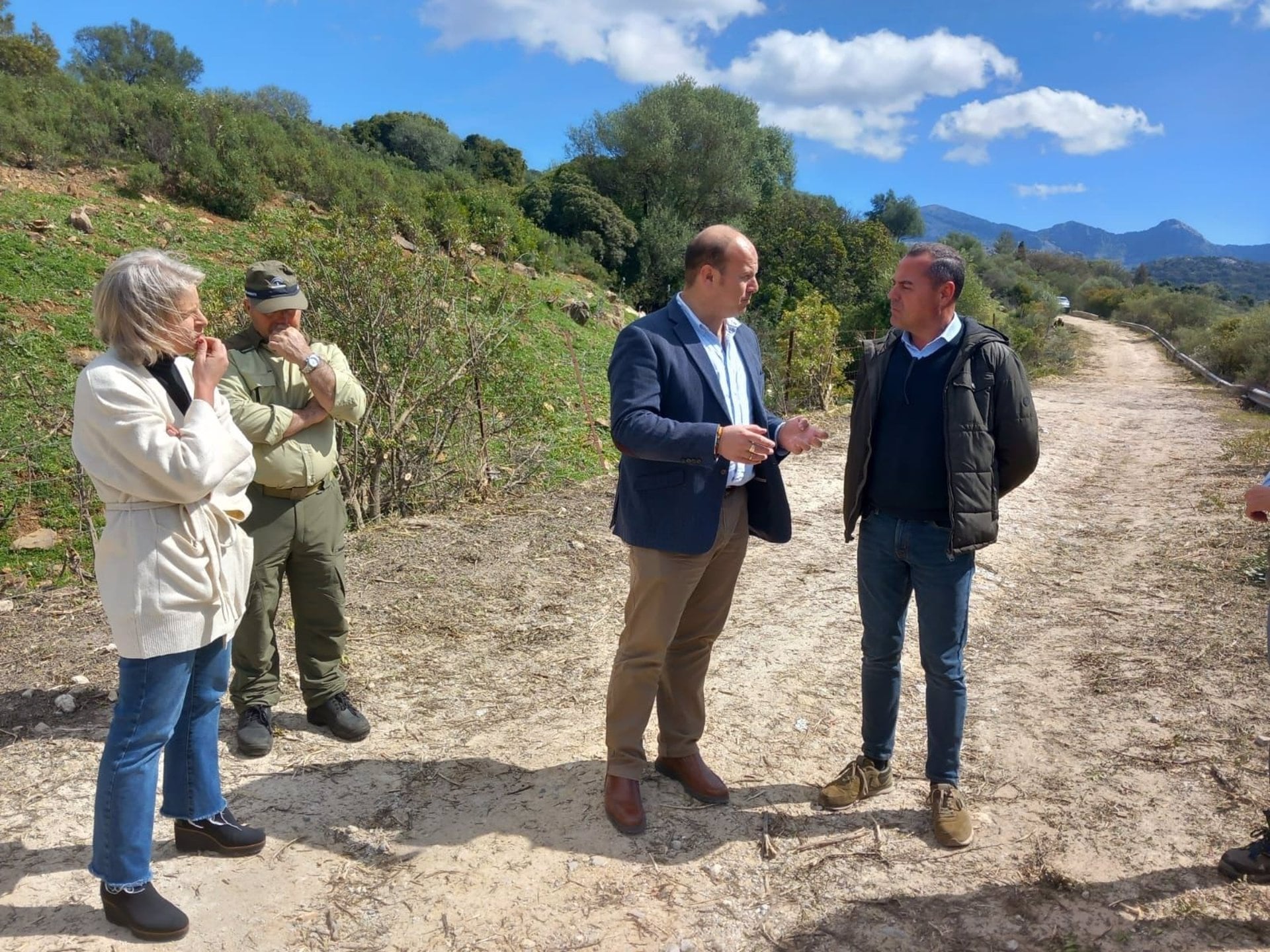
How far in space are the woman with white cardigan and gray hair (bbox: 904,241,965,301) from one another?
2.11m

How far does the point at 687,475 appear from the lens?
2555 millimetres

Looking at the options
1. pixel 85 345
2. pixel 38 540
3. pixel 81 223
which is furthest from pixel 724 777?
pixel 81 223

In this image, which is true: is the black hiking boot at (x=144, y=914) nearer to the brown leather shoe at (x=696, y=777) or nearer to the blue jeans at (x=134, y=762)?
the blue jeans at (x=134, y=762)

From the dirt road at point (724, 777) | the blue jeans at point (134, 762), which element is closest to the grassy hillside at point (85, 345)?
the blue jeans at point (134, 762)

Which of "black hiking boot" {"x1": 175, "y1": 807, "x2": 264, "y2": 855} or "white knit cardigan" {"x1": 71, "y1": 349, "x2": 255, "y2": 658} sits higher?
"white knit cardigan" {"x1": 71, "y1": 349, "x2": 255, "y2": 658}

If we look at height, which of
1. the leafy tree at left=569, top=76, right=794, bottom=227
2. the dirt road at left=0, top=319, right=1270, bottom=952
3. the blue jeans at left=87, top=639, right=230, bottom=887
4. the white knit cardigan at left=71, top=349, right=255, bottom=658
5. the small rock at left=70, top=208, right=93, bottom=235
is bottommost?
the dirt road at left=0, top=319, right=1270, bottom=952

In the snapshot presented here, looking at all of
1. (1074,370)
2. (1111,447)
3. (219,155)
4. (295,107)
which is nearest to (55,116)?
(219,155)

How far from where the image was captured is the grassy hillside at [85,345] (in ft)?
18.8

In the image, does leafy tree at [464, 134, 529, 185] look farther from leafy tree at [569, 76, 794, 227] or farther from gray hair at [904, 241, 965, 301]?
gray hair at [904, 241, 965, 301]

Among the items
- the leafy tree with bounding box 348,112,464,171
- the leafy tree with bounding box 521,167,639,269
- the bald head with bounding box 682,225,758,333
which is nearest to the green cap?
the bald head with bounding box 682,225,758,333

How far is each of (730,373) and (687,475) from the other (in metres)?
0.40

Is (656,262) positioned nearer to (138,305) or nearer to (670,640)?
(670,640)

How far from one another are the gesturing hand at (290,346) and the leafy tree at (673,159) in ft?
96.7

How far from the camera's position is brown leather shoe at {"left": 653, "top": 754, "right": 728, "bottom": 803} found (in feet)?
9.56
